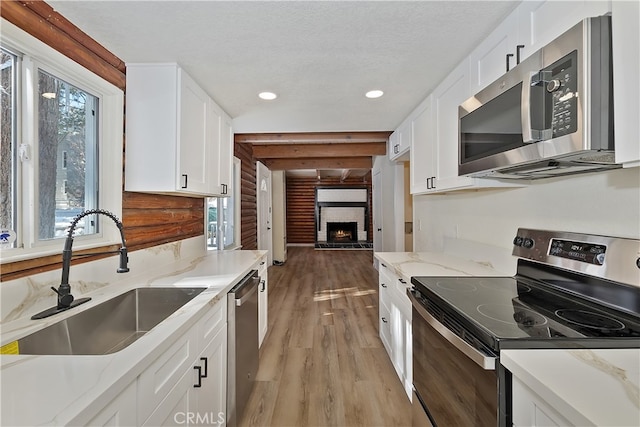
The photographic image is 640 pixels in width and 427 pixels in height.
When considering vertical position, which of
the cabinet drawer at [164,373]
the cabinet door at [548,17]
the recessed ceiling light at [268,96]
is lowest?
the cabinet drawer at [164,373]

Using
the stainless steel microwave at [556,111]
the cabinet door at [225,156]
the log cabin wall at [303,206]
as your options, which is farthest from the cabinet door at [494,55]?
the log cabin wall at [303,206]

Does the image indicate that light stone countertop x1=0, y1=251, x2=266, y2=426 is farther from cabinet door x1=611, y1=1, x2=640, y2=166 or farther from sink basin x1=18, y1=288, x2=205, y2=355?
cabinet door x1=611, y1=1, x2=640, y2=166

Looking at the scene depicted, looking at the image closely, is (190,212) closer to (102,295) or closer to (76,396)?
(102,295)

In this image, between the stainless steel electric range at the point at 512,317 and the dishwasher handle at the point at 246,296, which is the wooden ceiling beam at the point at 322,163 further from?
the stainless steel electric range at the point at 512,317

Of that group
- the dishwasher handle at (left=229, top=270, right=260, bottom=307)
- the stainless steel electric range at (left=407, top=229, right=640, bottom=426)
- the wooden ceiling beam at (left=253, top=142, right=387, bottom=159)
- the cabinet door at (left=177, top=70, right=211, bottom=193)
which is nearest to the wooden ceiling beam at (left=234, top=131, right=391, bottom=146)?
the wooden ceiling beam at (left=253, top=142, right=387, bottom=159)

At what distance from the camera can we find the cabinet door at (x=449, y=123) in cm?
181

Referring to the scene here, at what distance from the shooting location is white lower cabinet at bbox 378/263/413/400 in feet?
5.97

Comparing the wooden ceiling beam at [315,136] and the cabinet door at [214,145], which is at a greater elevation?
the wooden ceiling beam at [315,136]

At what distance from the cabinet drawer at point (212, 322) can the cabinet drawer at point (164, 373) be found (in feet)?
0.21

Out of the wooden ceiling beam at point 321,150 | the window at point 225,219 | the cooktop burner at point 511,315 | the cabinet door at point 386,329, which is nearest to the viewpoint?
the cooktop burner at point 511,315

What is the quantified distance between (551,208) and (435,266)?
785 millimetres

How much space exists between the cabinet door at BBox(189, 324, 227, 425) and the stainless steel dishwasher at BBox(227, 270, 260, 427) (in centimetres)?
6

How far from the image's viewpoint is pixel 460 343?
101 centimetres

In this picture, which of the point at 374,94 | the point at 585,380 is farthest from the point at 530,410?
the point at 374,94
